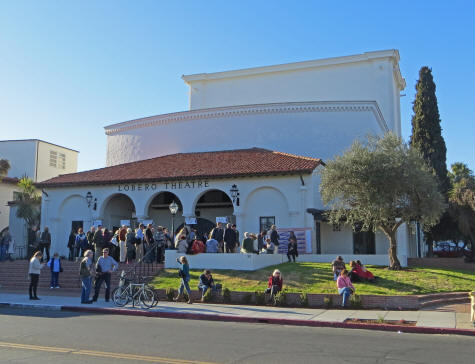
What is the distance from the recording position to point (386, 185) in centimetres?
1886

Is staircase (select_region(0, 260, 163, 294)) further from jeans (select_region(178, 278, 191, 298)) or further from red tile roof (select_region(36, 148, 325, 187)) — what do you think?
red tile roof (select_region(36, 148, 325, 187))

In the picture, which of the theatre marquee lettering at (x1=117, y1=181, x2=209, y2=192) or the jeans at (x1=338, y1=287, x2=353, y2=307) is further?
the theatre marquee lettering at (x1=117, y1=181, x2=209, y2=192)

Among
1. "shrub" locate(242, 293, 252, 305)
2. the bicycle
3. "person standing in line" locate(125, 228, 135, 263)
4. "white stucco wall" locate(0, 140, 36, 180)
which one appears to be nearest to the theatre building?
"person standing in line" locate(125, 228, 135, 263)

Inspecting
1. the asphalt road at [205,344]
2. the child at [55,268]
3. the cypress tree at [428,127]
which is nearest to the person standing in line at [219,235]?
the child at [55,268]

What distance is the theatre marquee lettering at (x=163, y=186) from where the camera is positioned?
27.1 m

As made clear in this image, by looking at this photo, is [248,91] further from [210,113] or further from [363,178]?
[363,178]

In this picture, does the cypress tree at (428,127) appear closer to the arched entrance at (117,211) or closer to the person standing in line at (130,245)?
the arched entrance at (117,211)

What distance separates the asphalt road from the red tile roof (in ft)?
45.9

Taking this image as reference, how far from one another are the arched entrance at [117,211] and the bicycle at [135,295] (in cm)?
1442

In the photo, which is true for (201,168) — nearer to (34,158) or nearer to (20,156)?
(34,158)

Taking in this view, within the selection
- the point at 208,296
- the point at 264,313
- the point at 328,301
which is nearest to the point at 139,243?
the point at 208,296

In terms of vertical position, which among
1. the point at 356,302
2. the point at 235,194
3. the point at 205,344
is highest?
the point at 235,194

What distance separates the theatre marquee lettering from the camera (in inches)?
1066

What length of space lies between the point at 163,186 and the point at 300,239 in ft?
29.5
